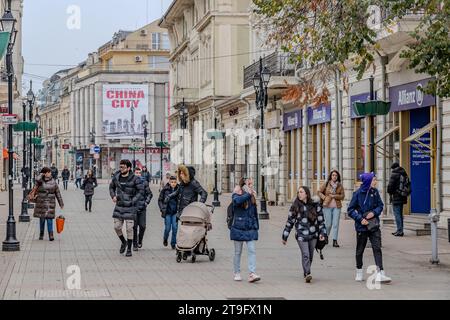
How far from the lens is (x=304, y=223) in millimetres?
14906

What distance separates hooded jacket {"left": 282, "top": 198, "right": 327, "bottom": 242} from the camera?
1486cm

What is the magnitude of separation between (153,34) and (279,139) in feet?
224

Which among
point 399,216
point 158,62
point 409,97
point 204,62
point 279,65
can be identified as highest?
point 158,62

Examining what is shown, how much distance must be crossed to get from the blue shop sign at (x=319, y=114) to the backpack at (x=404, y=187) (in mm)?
10210

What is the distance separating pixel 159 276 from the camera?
15250 millimetres

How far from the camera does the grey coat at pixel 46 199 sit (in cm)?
2225

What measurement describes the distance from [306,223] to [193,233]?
10.5 ft

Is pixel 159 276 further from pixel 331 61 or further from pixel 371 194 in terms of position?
pixel 331 61

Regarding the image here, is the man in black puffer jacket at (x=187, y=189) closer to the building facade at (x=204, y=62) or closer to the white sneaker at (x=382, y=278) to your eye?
the white sneaker at (x=382, y=278)

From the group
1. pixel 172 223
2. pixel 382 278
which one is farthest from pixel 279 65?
pixel 382 278

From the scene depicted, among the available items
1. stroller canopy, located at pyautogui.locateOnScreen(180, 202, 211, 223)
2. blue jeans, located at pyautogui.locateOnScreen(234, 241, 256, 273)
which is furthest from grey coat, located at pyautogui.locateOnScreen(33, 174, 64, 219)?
blue jeans, located at pyautogui.locateOnScreen(234, 241, 256, 273)

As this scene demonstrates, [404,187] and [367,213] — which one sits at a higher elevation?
[404,187]

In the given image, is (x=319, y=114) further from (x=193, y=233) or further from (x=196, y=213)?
(x=193, y=233)
